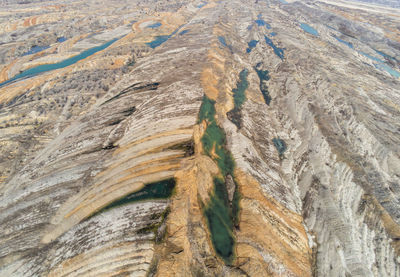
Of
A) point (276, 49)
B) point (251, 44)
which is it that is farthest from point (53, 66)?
point (276, 49)

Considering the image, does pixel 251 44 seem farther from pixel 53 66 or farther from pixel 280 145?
pixel 53 66

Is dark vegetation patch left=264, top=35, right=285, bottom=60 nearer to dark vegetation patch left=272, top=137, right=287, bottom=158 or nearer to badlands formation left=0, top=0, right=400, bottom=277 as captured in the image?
badlands formation left=0, top=0, right=400, bottom=277

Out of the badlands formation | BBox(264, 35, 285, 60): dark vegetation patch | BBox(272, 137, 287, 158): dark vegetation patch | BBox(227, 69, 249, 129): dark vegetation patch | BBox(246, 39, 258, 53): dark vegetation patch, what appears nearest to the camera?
the badlands formation

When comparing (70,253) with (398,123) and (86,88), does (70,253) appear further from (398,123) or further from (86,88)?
(398,123)

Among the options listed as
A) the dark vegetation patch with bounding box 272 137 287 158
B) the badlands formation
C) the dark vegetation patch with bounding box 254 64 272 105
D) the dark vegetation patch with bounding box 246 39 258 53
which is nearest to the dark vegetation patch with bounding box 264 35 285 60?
the badlands formation

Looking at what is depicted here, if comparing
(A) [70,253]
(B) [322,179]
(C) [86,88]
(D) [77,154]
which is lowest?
(B) [322,179]

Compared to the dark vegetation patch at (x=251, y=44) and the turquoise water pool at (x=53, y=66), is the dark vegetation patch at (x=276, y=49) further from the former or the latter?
the turquoise water pool at (x=53, y=66)

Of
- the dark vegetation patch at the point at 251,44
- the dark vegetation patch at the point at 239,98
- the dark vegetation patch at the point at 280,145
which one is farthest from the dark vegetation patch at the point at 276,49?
the dark vegetation patch at the point at 280,145

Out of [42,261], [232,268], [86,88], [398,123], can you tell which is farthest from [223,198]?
[86,88]
